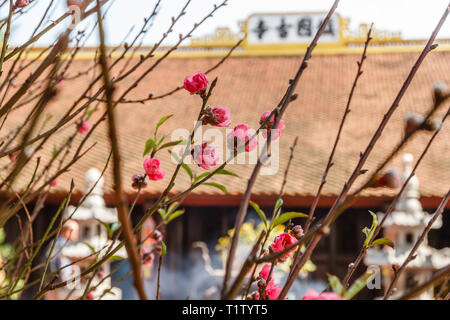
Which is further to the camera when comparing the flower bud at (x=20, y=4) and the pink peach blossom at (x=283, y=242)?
the flower bud at (x=20, y=4)

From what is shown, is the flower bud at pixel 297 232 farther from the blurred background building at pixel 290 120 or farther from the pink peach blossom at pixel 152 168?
the blurred background building at pixel 290 120

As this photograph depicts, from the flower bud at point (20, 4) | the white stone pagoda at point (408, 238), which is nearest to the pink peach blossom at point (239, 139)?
the flower bud at point (20, 4)

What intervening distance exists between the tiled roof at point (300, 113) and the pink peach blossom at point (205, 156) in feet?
15.0

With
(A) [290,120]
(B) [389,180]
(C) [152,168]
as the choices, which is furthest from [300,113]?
(B) [389,180]

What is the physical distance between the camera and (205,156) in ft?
2.97

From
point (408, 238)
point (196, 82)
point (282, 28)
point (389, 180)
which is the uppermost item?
point (282, 28)

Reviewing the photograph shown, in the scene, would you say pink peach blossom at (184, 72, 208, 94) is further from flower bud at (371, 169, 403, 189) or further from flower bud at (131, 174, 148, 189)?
flower bud at (371, 169, 403, 189)

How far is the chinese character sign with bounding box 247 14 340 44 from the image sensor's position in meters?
9.20

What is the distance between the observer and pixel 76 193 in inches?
211

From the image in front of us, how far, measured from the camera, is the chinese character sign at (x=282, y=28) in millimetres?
9195

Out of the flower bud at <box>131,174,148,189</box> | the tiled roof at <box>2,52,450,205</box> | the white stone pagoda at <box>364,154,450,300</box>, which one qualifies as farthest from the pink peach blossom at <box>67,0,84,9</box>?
the tiled roof at <box>2,52,450,205</box>

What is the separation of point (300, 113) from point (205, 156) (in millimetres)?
6636

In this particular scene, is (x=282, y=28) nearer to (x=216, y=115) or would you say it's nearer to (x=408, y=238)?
(x=408, y=238)
